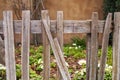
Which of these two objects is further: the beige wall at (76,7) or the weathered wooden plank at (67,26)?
the beige wall at (76,7)

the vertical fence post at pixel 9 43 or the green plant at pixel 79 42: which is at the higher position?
the vertical fence post at pixel 9 43

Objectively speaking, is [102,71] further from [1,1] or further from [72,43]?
[1,1]

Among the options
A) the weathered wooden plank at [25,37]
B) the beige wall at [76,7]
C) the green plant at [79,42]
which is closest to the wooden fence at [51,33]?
the weathered wooden plank at [25,37]

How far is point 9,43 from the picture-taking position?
438cm

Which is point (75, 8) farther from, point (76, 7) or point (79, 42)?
point (79, 42)

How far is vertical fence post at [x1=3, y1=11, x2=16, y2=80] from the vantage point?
4.33 meters

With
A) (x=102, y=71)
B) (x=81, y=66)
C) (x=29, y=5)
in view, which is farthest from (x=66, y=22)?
(x=29, y=5)

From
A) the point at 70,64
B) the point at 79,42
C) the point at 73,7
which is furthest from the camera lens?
the point at 73,7

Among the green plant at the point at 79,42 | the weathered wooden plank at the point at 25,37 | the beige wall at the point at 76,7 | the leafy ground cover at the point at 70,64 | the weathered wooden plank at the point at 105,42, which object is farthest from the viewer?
the beige wall at the point at 76,7

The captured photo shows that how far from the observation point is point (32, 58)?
762 cm

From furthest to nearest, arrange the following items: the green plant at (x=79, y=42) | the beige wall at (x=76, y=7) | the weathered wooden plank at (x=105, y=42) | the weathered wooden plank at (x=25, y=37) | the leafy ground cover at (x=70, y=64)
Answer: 1. the beige wall at (x=76, y=7)
2. the green plant at (x=79, y=42)
3. the leafy ground cover at (x=70, y=64)
4. the weathered wooden plank at (x=105, y=42)
5. the weathered wooden plank at (x=25, y=37)

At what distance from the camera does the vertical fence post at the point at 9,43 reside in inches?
171

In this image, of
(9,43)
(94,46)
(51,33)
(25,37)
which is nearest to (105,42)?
(94,46)

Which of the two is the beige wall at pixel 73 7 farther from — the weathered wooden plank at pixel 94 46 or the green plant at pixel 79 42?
the weathered wooden plank at pixel 94 46
